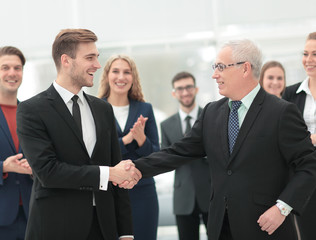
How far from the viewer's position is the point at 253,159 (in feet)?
7.88

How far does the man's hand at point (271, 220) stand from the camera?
230 cm

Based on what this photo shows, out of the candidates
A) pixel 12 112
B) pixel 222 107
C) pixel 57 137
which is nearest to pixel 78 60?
pixel 57 137

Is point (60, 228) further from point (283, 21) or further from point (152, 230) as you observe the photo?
point (283, 21)

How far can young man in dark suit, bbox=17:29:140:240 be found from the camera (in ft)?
7.62

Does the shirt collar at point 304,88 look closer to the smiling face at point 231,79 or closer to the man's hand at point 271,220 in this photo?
the smiling face at point 231,79

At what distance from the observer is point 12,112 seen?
3.48 metres

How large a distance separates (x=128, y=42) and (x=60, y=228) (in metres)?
4.53

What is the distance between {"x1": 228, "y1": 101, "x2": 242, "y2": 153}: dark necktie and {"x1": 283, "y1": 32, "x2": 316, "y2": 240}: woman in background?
1001 mm

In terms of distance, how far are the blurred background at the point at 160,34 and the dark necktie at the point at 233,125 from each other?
12.7 feet

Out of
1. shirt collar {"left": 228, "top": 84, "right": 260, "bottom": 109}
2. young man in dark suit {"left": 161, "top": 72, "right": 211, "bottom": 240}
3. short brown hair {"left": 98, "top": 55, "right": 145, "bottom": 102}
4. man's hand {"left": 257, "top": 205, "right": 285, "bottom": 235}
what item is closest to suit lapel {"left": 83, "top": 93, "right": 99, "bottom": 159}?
shirt collar {"left": 228, "top": 84, "right": 260, "bottom": 109}

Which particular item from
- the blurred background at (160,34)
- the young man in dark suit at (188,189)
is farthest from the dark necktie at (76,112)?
the blurred background at (160,34)

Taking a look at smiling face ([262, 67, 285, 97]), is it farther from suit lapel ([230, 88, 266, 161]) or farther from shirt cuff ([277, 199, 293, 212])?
shirt cuff ([277, 199, 293, 212])

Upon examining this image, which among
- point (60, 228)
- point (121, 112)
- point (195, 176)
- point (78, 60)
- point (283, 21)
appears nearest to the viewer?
point (60, 228)

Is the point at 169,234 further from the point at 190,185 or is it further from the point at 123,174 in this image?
the point at 123,174
